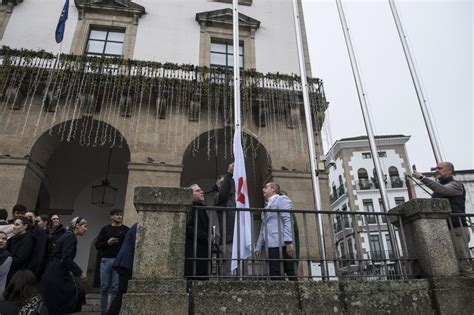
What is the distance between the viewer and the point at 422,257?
4941 mm

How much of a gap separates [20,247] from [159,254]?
102 inches

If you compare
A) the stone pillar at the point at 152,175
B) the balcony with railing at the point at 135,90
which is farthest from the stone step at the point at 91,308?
the balcony with railing at the point at 135,90

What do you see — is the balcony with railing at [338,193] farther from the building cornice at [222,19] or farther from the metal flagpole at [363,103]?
the metal flagpole at [363,103]

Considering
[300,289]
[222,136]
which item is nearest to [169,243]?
[300,289]

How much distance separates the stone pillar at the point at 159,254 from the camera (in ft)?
12.8

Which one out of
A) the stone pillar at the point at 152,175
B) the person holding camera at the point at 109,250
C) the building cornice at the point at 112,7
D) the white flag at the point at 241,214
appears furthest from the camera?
the building cornice at the point at 112,7

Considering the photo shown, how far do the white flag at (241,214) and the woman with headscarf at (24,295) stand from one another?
2.32m

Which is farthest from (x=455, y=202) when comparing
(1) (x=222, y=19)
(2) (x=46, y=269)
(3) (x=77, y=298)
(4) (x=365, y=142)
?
(4) (x=365, y=142)

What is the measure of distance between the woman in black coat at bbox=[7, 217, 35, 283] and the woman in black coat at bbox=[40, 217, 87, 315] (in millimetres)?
765

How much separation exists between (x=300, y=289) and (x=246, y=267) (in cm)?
83

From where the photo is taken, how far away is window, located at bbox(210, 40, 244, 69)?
46.5ft

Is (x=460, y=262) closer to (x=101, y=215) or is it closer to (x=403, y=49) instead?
(x=403, y=49)

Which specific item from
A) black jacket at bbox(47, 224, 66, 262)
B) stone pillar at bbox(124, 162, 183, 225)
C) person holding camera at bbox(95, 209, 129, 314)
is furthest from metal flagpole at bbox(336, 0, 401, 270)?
black jacket at bbox(47, 224, 66, 262)

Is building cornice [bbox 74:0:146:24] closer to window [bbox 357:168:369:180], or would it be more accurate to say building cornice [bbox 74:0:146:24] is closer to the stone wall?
the stone wall
